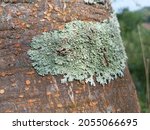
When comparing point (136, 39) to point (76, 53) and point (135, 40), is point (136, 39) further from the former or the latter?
point (76, 53)

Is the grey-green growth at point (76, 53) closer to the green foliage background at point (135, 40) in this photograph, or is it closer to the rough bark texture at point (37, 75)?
the rough bark texture at point (37, 75)

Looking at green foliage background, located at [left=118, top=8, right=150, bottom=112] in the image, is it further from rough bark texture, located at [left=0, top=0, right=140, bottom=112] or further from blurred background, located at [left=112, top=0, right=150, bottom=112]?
rough bark texture, located at [left=0, top=0, right=140, bottom=112]

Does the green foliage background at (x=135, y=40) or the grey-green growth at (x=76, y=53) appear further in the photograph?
the green foliage background at (x=135, y=40)

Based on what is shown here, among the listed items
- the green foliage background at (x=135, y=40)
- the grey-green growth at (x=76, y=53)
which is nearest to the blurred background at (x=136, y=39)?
the green foliage background at (x=135, y=40)

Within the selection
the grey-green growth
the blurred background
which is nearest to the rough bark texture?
the grey-green growth

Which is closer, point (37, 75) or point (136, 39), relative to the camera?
point (37, 75)

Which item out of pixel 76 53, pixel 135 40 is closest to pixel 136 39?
pixel 135 40
